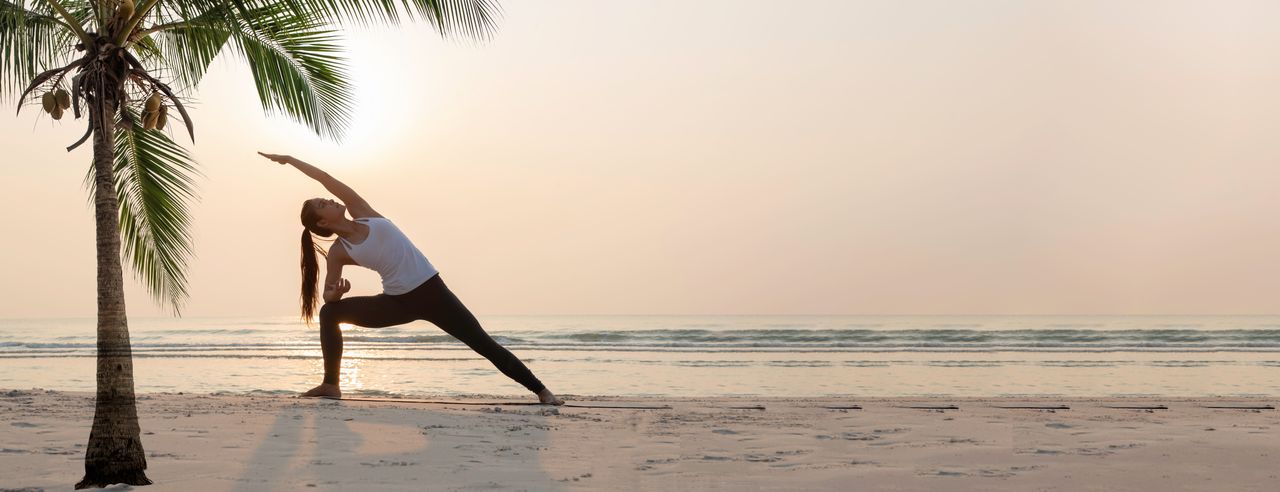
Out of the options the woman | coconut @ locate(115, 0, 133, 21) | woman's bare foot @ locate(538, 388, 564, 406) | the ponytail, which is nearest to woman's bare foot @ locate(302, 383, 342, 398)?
the woman

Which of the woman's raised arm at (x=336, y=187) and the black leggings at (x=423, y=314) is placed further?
the black leggings at (x=423, y=314)

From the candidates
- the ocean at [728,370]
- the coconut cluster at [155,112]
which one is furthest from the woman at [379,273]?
the ocean at [728,370]

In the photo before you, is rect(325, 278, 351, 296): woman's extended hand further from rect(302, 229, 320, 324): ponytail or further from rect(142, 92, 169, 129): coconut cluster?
rect(142, 92, 169, 129): coconut cluster

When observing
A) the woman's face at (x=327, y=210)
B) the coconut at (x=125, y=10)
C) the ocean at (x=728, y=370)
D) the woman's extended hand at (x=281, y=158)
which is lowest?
the ocean at (x=728, y=370)

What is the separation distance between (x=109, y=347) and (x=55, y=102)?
48.1 inches

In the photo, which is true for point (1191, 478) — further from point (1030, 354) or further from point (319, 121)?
point (1030, 354)

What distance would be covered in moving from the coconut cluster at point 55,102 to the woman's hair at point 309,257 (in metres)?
2.25

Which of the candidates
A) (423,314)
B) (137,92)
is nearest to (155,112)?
(137,92)

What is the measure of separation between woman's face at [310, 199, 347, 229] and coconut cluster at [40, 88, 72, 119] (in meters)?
2.24

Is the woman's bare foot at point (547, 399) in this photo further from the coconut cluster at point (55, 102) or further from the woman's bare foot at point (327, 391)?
the coconut cluster at point (55, 102)

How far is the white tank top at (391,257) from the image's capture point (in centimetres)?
718

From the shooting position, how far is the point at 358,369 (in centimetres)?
1639

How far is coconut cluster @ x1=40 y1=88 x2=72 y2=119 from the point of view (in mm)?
4867

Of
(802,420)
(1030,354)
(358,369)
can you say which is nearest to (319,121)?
(802,420)
